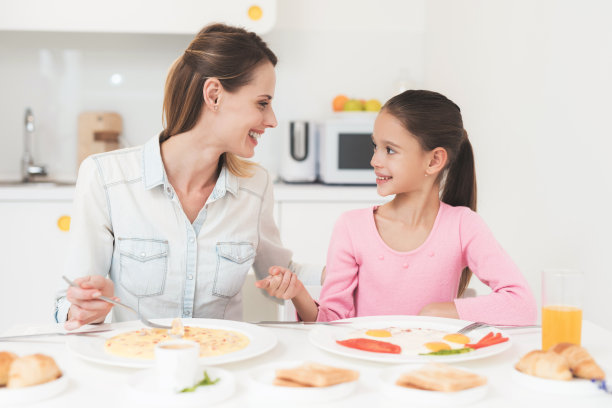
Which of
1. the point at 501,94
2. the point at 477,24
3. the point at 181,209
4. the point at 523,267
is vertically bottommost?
the point at 523,267

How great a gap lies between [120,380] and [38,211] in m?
2.01

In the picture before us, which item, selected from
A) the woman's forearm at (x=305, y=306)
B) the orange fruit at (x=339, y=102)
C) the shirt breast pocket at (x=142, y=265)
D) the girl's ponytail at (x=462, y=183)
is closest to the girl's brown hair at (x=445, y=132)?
the girl's ponytail at (x=462, y=183)

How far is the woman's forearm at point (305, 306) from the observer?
1.48 meters

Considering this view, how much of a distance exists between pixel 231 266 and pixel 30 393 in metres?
0.80

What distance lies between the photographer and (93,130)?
3.28 m

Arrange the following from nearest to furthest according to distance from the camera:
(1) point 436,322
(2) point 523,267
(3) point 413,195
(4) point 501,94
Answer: (1) point 436,322 < (3) point 413,195 < (2) point 523,267 < (4) point 501,94

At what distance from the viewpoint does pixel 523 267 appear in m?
2.20

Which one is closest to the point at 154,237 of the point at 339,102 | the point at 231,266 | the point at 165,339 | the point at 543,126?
the point at 231,266

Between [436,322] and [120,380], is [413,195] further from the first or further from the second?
[120,380]

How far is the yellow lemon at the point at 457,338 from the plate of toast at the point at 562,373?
155mm

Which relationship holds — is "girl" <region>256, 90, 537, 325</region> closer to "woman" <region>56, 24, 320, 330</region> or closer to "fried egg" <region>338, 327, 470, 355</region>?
"woman" <region>56, 24, 320, 330</region>

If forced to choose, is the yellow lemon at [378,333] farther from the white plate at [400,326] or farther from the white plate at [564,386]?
the white plate at [564,386]

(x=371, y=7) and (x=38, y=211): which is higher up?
(x=371, y=7)

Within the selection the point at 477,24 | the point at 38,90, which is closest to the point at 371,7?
the point at 477,24
